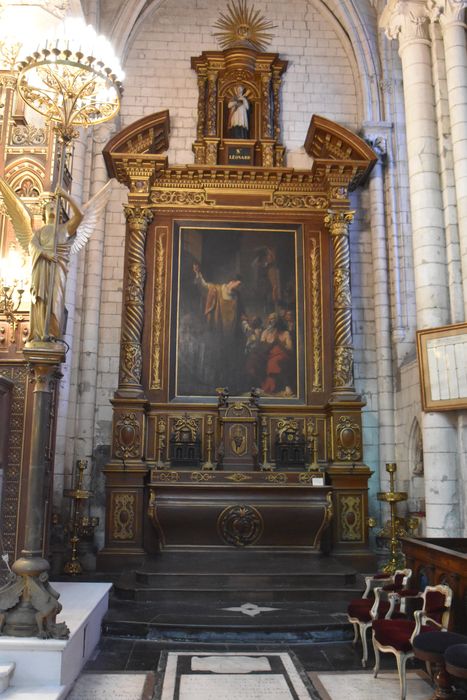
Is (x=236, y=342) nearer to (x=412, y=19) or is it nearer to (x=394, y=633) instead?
(x=412, y=19)

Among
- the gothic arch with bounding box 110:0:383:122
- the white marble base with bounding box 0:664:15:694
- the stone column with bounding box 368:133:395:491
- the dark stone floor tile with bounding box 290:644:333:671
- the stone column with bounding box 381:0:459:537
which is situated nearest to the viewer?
the white marble base with bounding box 0:664:15:694

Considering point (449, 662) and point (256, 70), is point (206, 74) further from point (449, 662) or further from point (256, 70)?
point (449, 662)

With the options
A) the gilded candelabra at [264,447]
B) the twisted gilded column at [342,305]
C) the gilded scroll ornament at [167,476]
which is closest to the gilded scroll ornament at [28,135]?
the twisted gilded column at [342,305]

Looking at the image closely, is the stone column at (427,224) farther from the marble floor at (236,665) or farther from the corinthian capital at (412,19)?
the marble floor at (236,665)

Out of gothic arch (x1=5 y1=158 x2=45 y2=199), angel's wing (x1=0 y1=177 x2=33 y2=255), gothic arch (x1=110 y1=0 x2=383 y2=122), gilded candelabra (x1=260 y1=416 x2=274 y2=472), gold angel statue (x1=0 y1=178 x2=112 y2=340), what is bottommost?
gilded candelabra (x1=260 y1=416 x2=274 y2=472)

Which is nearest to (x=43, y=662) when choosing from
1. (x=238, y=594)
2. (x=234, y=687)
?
(x=234, y=687)

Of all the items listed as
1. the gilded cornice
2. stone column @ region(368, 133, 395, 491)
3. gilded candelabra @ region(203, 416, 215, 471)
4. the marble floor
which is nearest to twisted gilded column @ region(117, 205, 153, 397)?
the gilded cornice

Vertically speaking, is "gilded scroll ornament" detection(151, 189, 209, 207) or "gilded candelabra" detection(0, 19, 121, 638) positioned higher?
"gilded scroll ornament" detection(151, 189, 209, 207)

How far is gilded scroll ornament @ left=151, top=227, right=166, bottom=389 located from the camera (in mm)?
9750

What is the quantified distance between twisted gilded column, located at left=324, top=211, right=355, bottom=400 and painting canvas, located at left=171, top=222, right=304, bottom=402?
0.55 meters

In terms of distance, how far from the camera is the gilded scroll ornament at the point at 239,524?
340 inches

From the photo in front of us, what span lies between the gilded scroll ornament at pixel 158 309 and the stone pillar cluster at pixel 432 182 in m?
3.92

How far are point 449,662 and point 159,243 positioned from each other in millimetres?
7717

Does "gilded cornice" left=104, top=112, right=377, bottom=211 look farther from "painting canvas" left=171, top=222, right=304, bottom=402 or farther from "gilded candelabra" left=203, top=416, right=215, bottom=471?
"gilded candelabra" left=203, top=416, right=215, bottom=471
